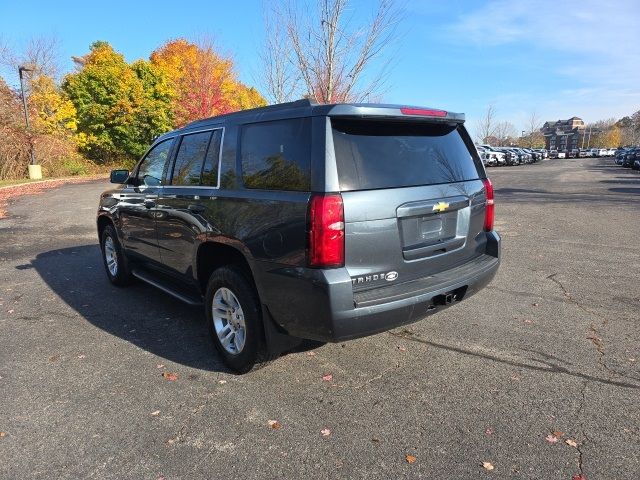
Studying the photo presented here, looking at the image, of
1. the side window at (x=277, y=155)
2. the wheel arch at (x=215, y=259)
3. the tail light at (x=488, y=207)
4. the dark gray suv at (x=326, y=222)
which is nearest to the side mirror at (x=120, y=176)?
the dark gray suv at (x=326, y=222)

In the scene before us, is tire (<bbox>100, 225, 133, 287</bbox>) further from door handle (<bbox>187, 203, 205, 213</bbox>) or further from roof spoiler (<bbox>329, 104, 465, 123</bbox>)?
roof spoiler (<bbox>329, 104, 465, 123</bbox>)

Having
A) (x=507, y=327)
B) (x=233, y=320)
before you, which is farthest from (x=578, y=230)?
(x=233, y=320)

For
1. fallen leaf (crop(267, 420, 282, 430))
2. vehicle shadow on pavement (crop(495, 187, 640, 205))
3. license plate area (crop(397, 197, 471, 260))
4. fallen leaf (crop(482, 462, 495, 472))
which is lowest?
fallen leaf (crop(482, 462, 495, 472))

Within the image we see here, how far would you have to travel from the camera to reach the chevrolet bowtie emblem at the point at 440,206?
3.27 metres

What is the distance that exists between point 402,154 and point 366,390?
169 centimetres

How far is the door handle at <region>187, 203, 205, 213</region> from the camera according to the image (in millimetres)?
3846

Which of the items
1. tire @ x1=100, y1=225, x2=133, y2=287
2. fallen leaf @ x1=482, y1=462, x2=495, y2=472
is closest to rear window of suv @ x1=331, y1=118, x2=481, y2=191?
fallen leaf @ x1=482, y1=462, x2=495, y2=472

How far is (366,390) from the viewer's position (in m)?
3.34

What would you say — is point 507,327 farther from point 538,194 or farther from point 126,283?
point 538,194

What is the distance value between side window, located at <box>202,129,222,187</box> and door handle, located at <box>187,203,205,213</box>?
0.20 metres

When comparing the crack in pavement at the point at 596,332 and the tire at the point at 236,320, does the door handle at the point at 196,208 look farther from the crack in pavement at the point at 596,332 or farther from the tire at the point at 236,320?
the crack in pavement at the point at 596,332

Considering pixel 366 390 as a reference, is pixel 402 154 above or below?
above

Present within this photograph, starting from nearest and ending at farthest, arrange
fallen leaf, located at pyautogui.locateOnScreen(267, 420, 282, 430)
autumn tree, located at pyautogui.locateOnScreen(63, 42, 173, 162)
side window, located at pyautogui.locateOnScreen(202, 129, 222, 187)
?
fallen leaf, located at pyautogui.locateOnScreen(267, 420, 282, 430)
side window, located at pyautogui.locateOnScreen(202, 129, 222, 187)
autumn tree, located at pyautogui.locateOnScreen(63, 42, 173, 162)

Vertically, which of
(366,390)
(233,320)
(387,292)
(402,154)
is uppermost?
(402,154)
